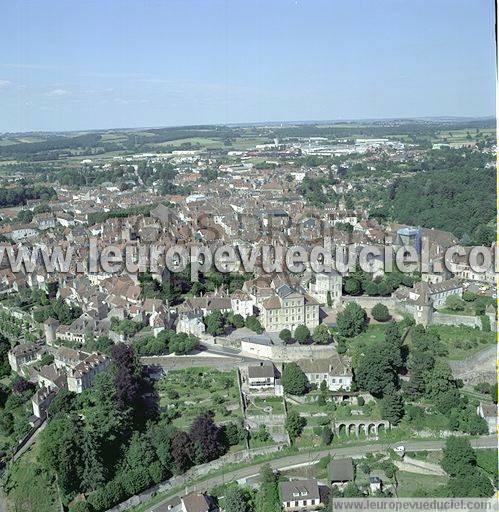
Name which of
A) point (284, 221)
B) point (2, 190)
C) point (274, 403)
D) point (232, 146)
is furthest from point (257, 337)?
point (232, 146)

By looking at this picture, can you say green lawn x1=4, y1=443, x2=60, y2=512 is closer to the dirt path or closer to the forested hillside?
the dirt path

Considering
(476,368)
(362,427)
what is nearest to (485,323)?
(476,368)

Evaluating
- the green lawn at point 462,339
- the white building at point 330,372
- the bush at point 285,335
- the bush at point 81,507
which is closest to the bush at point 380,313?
the green lawn at point 462,339

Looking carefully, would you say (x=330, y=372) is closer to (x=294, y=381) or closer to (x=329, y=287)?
(x=294, y=381)

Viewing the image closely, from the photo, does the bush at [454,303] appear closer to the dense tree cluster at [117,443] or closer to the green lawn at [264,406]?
the green lawn at [264,406]

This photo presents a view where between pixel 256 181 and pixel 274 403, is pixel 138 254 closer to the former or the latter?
pixel 274 403

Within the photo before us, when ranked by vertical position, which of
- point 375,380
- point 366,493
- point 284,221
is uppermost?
point 284,221

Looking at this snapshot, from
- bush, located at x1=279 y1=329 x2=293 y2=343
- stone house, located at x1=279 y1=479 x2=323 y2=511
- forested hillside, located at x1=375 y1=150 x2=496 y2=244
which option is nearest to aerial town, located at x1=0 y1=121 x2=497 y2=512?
Result: stone house, located at x1=279 y1=479 x2=323 y2=511
